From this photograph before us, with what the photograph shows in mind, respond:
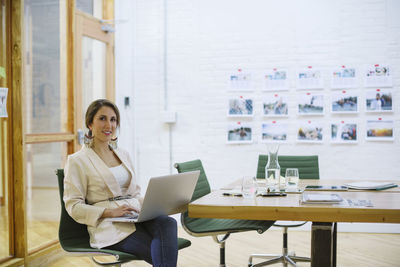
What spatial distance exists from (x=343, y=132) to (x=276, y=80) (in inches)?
35.8

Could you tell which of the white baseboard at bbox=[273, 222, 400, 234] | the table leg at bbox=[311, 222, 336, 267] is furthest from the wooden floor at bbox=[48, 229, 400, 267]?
the table leg at bbox=[311, 222, 336, 267]

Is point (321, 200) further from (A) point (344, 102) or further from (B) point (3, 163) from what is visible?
(A) point (344, 102)

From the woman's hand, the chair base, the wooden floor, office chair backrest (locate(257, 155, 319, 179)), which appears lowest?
the wooden floor

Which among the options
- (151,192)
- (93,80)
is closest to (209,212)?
(151,192)

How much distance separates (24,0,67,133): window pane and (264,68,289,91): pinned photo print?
2150mm

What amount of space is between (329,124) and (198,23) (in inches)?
72.4

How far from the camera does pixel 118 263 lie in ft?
7.87

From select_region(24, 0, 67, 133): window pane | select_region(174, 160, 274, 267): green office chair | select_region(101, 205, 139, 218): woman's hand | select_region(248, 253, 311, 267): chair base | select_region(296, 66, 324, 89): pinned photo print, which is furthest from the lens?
select_region(296, 66, 324, 89): pinned photo print

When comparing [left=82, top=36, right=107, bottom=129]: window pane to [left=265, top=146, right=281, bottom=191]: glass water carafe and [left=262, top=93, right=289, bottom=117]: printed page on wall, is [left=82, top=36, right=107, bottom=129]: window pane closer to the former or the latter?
[left=262, top=93, right=289, bottom=117]: printed page on wall

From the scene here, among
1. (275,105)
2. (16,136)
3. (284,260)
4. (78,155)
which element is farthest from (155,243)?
(275,105)

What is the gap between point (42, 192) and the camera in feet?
13.8

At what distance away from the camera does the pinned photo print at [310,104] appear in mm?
5098

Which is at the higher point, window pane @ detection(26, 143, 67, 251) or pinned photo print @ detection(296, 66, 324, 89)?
pinned photo print @ detection(296, 66, 324, 89)

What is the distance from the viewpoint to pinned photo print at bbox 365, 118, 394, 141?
195 inches
